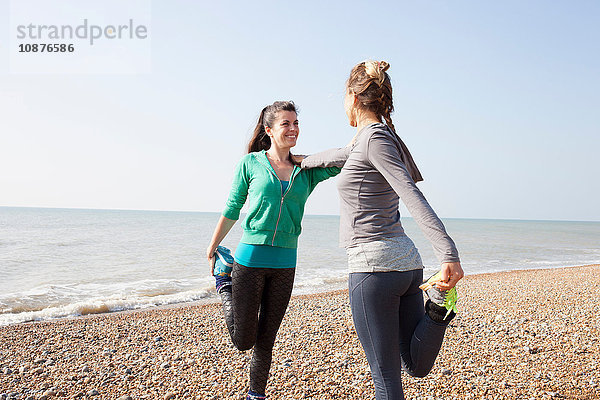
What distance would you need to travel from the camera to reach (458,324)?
6.21 meters

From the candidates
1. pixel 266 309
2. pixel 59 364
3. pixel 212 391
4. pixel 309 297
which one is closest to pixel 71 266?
pixel 309 297

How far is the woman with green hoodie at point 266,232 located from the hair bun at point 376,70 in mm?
793

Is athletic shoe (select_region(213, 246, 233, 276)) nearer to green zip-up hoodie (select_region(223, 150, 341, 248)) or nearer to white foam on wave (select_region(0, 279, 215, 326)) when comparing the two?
green zip-up hoodie (select_region(223, 150, 341, 248))

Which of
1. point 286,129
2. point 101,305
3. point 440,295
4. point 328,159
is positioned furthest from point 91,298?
point 440,295

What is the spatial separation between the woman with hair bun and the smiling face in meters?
0.95

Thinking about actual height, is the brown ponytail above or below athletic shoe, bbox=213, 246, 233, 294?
above

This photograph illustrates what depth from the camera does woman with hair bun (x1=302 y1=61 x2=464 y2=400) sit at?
1.96 metres

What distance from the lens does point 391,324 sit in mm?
2021

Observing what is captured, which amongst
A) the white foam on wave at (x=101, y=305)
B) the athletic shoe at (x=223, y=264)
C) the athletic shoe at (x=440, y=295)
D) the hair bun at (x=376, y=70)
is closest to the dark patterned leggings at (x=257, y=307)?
the athletic shoe at (x=223, y=264)

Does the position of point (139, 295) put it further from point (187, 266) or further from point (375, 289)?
point (375, 289)

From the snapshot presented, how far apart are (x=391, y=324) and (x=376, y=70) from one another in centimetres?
124

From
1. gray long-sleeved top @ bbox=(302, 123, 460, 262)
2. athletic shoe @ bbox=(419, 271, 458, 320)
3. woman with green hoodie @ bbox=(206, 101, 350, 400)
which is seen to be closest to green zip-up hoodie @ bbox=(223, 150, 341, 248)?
woman with green hoodie @ bbox=(206, 101, 350, 400)

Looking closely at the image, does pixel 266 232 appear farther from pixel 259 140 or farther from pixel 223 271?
pixel 259 140

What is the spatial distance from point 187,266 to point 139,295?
4908mm
